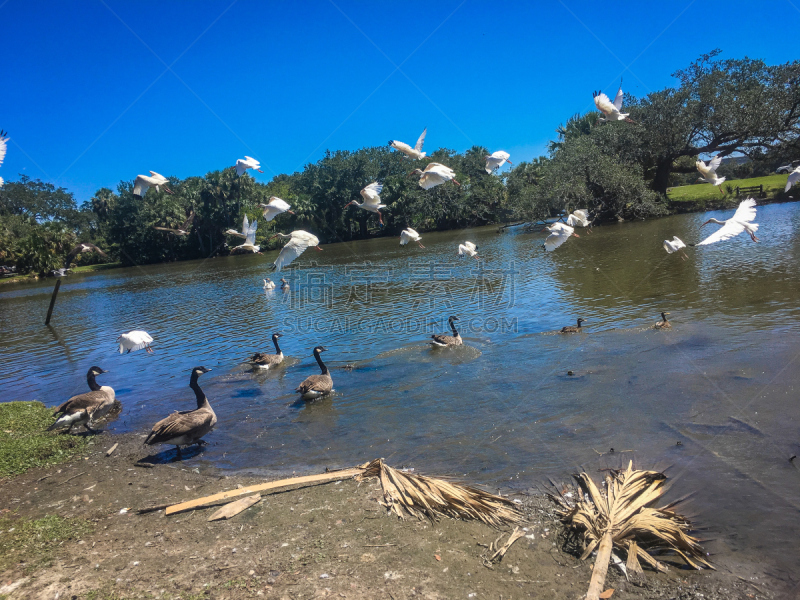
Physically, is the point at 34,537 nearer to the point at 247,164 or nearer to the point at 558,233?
the point at 247,164

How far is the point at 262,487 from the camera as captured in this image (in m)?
6.16

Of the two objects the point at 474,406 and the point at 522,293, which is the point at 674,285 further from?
the point at 474,406

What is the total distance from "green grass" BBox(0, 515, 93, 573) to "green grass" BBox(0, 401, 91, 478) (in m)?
2.19

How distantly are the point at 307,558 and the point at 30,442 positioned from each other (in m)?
6.30

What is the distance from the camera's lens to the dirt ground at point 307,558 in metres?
4.20

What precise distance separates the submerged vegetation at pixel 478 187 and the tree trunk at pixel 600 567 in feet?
105

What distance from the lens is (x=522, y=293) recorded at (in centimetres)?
2003

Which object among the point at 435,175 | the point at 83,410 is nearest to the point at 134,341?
the point at 83,410

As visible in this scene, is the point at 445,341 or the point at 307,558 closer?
the point at 307,558

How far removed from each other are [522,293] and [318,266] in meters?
24.0

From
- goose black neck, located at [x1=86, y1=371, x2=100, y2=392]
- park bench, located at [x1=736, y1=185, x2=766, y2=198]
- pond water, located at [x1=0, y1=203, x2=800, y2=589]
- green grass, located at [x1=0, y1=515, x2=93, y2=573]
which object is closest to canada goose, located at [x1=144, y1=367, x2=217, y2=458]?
pond water, located at [x1=0, y1=203, x2=800, y2=589]

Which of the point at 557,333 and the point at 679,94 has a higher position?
the point at 679,94

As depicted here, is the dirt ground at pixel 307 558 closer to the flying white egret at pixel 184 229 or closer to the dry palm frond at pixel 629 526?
the dry palm frond at pixel 629 526

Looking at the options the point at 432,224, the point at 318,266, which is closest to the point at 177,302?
the point at 318,266
